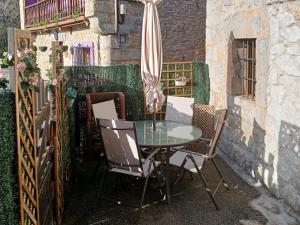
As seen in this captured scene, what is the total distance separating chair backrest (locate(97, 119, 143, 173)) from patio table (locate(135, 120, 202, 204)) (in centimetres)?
25

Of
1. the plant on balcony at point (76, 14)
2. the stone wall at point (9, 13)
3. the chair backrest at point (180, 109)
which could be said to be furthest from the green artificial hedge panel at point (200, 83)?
the stone wall at point (9, 13)

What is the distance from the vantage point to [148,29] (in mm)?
5344

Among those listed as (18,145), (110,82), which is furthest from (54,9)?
(18,145)

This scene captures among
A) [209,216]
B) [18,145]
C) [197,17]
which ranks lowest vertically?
[209,216]

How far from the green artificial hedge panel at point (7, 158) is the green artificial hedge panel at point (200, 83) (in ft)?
18.9

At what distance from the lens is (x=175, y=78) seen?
7969mm

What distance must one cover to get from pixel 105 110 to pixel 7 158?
3881 millimetres

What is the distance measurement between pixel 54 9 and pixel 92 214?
968 centimetres

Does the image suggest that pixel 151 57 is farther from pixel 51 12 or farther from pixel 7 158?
pixel 51 12

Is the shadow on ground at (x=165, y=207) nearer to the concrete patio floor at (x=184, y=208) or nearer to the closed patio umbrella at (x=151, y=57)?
the concrete patio floor at (x=184, y=208)

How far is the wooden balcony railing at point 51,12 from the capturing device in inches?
413

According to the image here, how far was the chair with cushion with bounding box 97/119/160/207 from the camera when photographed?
4309 millimetres

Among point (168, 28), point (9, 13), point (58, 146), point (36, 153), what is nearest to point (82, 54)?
point (168, 28)

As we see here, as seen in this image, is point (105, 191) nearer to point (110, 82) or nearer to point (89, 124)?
point (89, 124)
